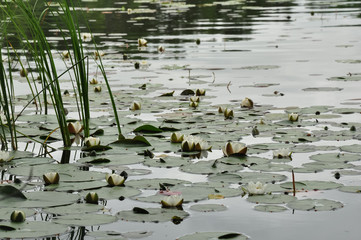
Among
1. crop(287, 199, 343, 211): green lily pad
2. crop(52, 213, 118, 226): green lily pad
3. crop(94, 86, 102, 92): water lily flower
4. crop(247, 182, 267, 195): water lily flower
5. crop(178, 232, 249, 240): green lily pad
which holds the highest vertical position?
crop(247, 182, 267, 195): water lily flower

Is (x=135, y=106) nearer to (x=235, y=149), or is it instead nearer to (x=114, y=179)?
(x=235, y=149)

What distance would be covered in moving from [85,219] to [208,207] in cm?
53

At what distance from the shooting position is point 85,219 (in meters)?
2.78

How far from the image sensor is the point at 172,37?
Result: 11070mm

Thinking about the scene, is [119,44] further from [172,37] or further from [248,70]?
[248,70]

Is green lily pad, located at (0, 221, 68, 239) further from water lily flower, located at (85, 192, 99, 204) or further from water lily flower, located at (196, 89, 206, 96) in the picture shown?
water lily flower, located at (196, 89, 206, 96)

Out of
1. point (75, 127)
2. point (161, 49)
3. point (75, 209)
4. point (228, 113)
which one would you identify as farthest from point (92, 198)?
point (161, 49)

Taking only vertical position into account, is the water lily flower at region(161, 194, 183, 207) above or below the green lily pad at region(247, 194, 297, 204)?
above

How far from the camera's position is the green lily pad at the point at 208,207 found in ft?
9.58

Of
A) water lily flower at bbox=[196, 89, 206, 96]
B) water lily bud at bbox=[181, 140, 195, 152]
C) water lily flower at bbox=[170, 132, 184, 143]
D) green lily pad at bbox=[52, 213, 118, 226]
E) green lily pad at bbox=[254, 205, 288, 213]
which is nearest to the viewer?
green lily pad at bbox=[52, 213, 118, 226]

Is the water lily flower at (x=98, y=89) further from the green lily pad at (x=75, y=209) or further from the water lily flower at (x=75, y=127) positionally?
the green lily pad at (x=75, y=209)

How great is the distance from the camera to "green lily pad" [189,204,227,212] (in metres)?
2.92

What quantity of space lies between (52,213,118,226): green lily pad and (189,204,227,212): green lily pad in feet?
1.16

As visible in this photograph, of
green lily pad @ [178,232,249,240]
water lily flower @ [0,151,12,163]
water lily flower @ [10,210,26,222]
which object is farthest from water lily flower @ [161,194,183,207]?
water lily flower @ [0,151,12,163]
